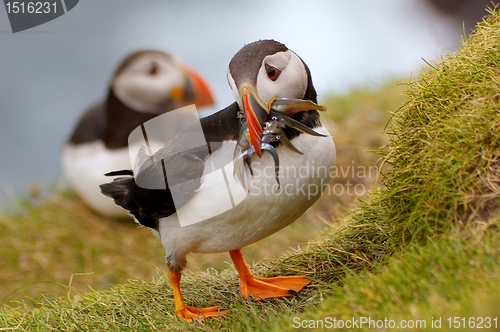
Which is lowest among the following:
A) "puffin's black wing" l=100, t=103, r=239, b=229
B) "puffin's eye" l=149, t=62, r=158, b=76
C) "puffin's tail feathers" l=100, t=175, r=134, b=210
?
"puffin's eye" l=149, t=62, r=158, b=76

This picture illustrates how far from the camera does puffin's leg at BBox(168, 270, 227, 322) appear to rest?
3.17 metres

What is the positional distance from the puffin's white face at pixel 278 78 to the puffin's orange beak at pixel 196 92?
4208mm

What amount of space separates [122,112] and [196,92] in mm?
903

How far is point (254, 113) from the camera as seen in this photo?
111 inches

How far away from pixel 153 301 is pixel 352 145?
321cm

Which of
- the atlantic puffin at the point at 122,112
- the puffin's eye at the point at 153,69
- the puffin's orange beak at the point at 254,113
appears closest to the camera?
the puffin's orange beak at the point at 254,113

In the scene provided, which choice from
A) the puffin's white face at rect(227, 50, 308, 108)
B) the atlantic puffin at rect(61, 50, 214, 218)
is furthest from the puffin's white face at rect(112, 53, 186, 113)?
the puffin's white face at rect(227, 50, 308, 108)

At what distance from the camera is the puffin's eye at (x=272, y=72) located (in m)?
2.85

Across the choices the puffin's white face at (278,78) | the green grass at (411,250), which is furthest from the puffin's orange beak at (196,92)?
the puffin's white face at (278,78)

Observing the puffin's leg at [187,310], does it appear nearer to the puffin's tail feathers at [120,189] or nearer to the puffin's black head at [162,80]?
the puffin's tail feathers at [120,189]

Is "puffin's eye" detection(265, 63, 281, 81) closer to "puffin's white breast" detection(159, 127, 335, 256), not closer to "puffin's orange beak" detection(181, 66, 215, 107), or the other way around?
"puffin's white breast" detection(159, 127, 335, 256)

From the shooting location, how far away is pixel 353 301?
250 centimetres

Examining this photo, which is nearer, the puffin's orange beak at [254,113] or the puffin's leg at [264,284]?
the puffin's orange beak at [254,113]

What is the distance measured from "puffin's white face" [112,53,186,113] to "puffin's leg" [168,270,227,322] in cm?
355
